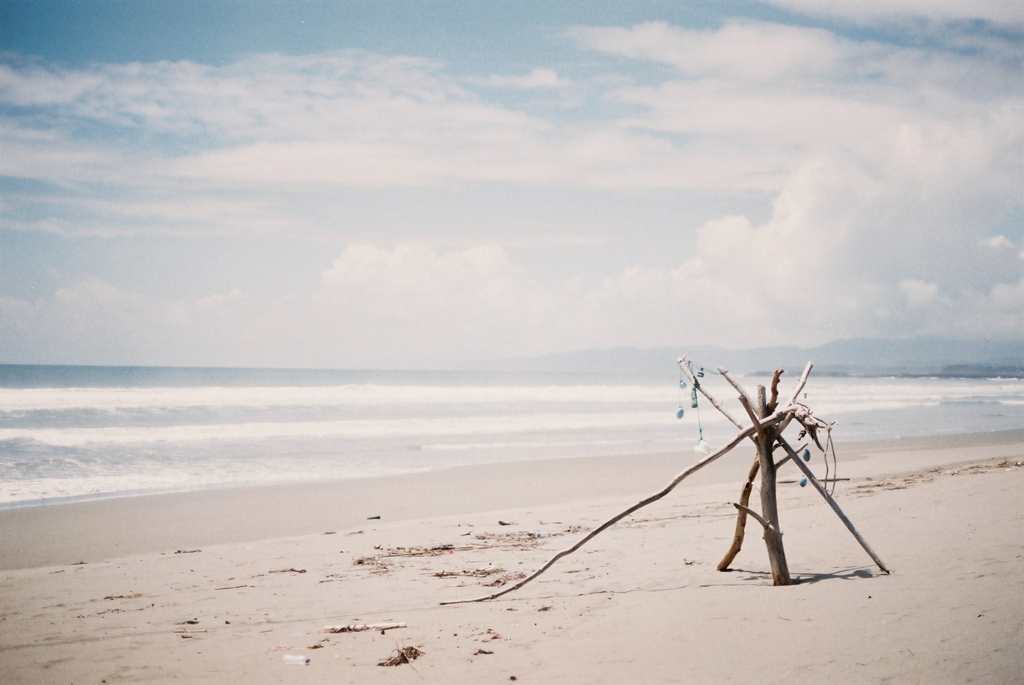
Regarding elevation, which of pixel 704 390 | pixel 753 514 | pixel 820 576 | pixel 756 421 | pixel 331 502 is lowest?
pixel 331 502

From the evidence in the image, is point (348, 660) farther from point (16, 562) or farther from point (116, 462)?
point (116, 462)

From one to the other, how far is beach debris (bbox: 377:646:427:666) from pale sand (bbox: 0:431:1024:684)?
7 centimetres

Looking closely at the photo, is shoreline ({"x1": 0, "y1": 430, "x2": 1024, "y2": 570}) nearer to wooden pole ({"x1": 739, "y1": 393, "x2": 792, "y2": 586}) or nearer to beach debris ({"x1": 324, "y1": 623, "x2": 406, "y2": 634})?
beach debris ({"x1": 324, "y1": 623, "x2": 406, "y2": 634})

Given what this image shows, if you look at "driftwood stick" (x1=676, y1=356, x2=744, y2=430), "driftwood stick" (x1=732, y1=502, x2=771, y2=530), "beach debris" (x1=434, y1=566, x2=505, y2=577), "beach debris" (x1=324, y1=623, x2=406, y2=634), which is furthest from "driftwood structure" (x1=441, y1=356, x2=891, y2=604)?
"beach debris" (x1=434, y1=566, x2=505, y2=577)

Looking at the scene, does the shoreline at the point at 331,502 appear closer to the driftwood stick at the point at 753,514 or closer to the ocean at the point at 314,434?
the ocean at the point at 314,434

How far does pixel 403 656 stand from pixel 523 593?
1.73 meters

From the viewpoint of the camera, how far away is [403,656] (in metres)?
4.73

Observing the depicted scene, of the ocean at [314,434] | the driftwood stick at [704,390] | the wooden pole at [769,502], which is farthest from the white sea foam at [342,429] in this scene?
the wooden pole at [769,502]

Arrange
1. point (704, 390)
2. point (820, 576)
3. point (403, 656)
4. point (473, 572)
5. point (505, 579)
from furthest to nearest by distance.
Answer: point (473, 572), point (505, 579), point (704, 390), point (820, 576), point (403, 656)

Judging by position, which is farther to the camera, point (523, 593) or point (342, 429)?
point (342, 429)

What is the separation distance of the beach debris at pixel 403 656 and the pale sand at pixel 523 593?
0.07 meters

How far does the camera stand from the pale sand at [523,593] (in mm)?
4508

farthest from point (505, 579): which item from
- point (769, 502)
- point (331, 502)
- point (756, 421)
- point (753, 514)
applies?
point (331, 502)

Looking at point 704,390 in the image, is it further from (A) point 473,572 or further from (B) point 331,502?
(B) point 331,502
